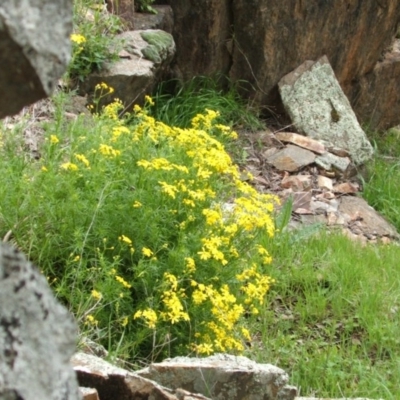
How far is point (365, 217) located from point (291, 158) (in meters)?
0.96

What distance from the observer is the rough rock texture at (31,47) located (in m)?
1.12

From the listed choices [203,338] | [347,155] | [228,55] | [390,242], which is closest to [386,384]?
[203,338]

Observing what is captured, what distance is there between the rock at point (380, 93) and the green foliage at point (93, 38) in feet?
11.1

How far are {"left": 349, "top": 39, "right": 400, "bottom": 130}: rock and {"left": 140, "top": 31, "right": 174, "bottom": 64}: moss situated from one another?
2694mm

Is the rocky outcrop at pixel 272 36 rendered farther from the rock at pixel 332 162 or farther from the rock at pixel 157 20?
the rock at pixel 332 162

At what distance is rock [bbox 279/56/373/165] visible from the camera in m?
8.58

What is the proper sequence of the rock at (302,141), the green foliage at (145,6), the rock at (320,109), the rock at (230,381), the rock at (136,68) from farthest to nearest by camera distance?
the rock at (320,109) → the rock at (302,141) → the green foliage at (145,6) → the rock at (136,68) → the rock at (230,381)

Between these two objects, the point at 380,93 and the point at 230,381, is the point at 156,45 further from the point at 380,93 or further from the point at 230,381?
the point at 230,381

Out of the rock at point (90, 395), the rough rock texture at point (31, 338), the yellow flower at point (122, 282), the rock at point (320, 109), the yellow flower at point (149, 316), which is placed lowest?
the rock at point (320, 109)

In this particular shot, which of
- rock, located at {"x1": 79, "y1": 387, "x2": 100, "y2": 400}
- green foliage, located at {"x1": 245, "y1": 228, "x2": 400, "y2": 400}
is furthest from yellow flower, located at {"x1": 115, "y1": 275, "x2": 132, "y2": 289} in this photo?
rock, located at {"x1": 79, "y1": 387, "x2": 100, "y2": 400}

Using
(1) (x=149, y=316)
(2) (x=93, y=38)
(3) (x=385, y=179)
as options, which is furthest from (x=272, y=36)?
(1) (x=149, y=316)

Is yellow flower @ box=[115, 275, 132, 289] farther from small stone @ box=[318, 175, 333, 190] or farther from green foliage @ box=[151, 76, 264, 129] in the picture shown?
small stone @ box=[318, 175, 333, 190]

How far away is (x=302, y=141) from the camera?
8.28 meters

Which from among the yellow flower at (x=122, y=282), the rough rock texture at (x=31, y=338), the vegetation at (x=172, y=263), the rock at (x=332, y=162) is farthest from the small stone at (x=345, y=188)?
the rough rock texture at (x=31, y=338)
